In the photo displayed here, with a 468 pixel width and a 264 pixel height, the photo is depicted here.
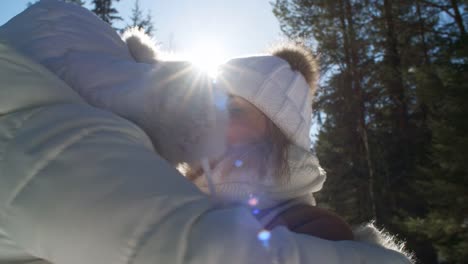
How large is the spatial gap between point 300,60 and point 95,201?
1.15m

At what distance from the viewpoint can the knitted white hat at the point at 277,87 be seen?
4.52ft

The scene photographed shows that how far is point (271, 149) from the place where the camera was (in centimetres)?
142

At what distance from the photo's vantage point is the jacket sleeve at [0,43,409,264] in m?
0.65

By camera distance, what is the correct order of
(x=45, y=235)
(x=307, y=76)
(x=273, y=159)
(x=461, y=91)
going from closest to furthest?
1. (x=45, y=235)
2. (x=273, y=159)
3. (x=307, y=76)
4. (x=461, y=91)

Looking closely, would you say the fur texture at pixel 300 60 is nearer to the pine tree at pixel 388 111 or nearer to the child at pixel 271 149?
the child at pixel 271 149

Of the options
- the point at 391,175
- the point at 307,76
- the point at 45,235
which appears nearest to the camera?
the point at 45,235

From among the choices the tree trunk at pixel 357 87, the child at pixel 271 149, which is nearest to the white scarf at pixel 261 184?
the child at pixel 271 149

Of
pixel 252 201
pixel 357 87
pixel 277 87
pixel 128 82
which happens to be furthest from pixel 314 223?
pixel 357 87

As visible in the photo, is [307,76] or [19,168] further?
[307,76]

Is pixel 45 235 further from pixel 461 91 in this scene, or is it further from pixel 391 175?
pixel 391 175

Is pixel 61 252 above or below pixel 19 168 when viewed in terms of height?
below

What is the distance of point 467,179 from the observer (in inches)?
303

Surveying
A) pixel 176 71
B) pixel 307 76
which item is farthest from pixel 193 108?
pixel 307 76

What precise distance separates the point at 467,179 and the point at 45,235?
8720 millimetres
